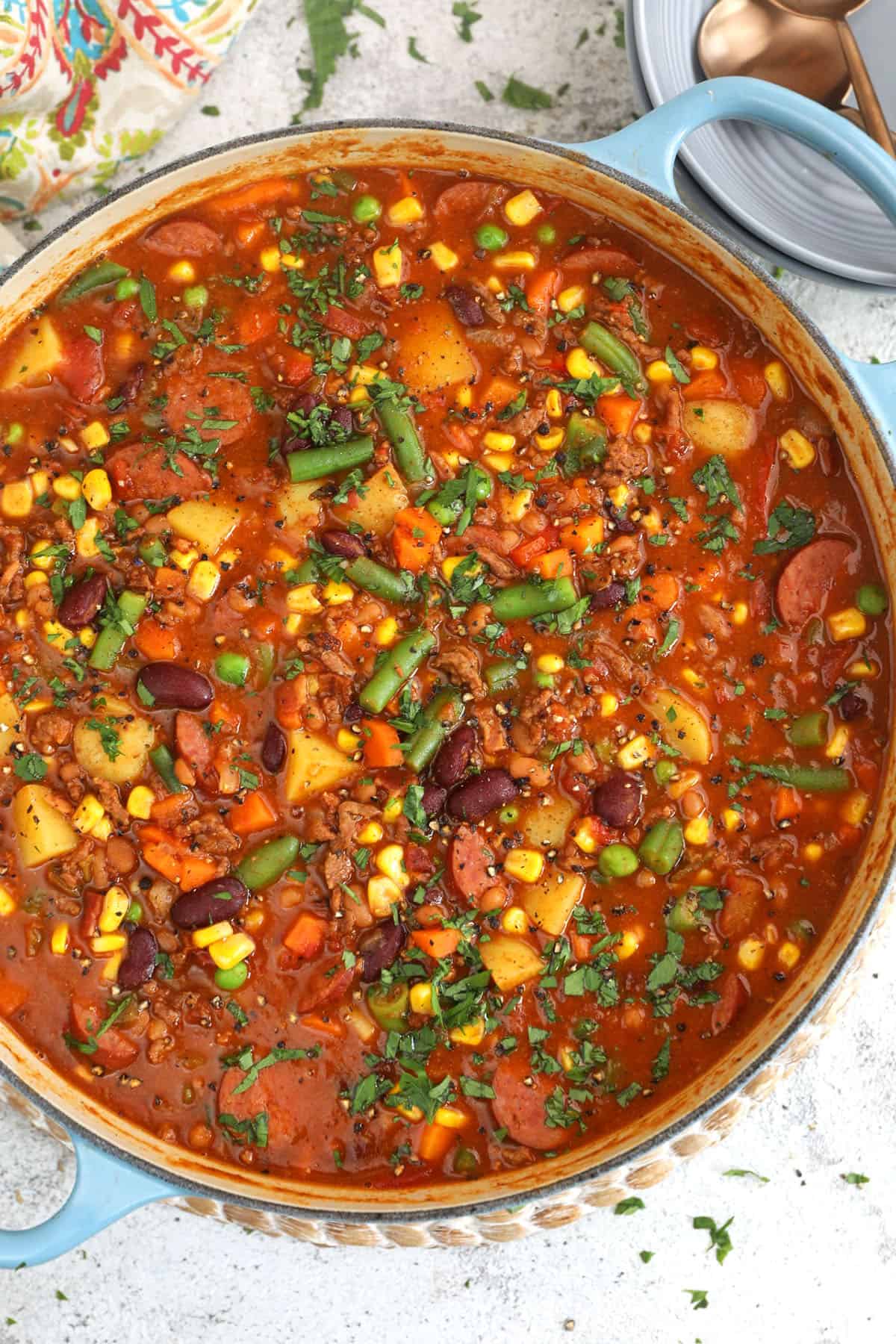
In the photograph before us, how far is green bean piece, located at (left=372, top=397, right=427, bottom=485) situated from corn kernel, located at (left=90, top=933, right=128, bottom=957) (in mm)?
1603

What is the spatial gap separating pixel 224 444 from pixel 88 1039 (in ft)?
5.92

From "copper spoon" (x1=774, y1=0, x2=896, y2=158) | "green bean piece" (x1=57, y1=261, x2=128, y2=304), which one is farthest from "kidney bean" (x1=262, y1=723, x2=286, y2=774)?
"copper spoon" (x1=774, y1=0, x2=896, y2=158)

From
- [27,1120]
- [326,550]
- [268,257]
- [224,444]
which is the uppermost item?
[268,257]

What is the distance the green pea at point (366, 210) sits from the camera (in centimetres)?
367

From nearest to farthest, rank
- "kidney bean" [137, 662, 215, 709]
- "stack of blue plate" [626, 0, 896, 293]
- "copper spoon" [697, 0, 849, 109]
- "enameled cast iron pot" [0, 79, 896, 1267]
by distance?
1. "enameled cast iron pot" [0, 79, 896, 1267]
2. "kidney bean" [137, 662, 215, 709]
3. "stack of blue plate" [626, 0, 896, 293]
4. "copper spoon" [697, 0, 849, 109]

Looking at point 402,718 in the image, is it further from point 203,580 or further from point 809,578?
point 809,578

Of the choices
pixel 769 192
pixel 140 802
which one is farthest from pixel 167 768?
pixel 769 192

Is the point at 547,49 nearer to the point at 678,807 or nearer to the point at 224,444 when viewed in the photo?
the point at 224,444

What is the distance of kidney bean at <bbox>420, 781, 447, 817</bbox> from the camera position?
3.57m

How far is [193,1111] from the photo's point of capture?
3.60m

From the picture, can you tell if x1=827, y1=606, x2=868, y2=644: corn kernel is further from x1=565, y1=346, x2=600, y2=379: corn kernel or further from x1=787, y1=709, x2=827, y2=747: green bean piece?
x1=565, y1=346, x2=600, y2=379: corn kernel

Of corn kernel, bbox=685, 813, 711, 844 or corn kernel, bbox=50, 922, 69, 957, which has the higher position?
corn kernel, bbox=50, 922, 69, 957

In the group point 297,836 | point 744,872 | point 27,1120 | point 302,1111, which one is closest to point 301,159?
point 297,836

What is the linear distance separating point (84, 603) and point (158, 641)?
0.24m
